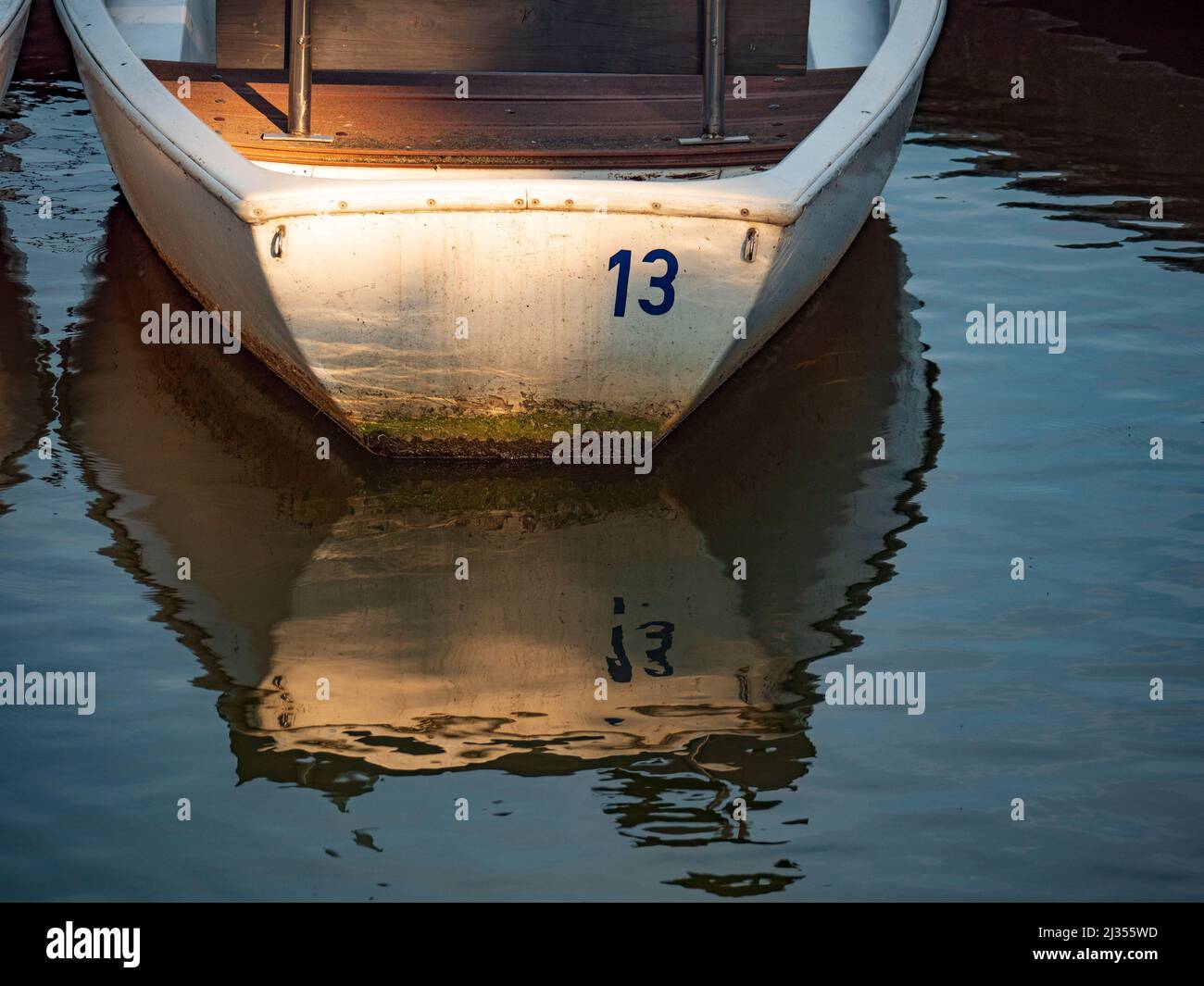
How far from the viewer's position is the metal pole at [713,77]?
600 centimetres

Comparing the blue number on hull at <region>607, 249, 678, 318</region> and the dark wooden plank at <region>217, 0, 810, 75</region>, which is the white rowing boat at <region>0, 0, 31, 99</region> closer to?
the dark wooden plank at <region>217, 0, 810, 75</region>

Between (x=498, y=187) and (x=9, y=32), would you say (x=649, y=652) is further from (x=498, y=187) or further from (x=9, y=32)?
(x=9, y=32)

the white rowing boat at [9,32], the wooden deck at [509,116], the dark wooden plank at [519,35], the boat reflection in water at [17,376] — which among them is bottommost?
the boat reflection in water at [17,376]

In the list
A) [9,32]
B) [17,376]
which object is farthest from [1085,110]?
[17,376]

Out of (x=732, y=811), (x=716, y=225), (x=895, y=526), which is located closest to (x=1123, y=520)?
(x=895, y=526)

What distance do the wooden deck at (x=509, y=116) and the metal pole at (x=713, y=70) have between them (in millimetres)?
115

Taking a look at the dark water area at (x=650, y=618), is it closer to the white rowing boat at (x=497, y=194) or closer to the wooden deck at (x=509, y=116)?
the white rowing boat at (x=497, y=194)

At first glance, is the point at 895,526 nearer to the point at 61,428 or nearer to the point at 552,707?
the point at 552,707

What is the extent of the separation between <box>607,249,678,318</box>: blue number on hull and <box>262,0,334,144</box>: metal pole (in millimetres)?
1512

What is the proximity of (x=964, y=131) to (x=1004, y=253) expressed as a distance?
2.00m

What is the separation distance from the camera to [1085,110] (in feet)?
30.6

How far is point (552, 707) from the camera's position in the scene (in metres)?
4.34

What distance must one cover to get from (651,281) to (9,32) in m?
3.95

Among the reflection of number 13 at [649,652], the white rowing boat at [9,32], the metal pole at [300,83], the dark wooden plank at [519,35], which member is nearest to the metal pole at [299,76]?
the metal pole at [300,83]
